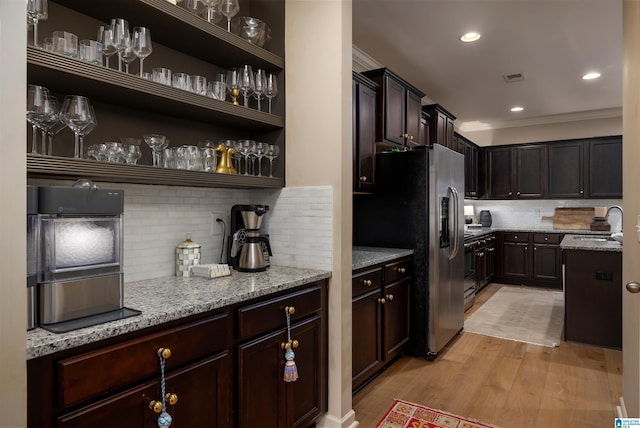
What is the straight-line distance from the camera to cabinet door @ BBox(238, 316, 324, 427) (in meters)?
1.62

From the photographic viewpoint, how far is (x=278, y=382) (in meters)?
1.77

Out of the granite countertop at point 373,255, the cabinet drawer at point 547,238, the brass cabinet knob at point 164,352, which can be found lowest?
the brass cabinet knob at point 164,352

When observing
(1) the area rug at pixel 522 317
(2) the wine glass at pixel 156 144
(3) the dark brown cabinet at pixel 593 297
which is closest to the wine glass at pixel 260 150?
(2) the wine glass at pixel 156 144

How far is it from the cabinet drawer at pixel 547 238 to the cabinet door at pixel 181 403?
5.79 metres

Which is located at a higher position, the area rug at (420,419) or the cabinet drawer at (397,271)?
the cabinet drawer at (397,271)

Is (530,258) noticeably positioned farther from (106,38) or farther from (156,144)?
(106,38)

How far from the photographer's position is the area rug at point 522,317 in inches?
147

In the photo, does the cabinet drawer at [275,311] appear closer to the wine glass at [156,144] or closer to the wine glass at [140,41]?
the wine glass at [156,144]

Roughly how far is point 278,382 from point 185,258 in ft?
2.52

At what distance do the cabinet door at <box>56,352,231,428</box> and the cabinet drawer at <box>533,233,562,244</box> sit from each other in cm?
579

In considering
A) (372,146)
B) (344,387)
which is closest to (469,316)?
(372,146)

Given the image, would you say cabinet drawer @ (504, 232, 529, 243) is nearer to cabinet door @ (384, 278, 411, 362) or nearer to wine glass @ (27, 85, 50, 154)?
cabinet door @ (384, 278, 411, 362)

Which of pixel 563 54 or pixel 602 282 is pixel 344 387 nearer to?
pixel 602 282

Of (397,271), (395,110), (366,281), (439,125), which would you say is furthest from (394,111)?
(366,281)
